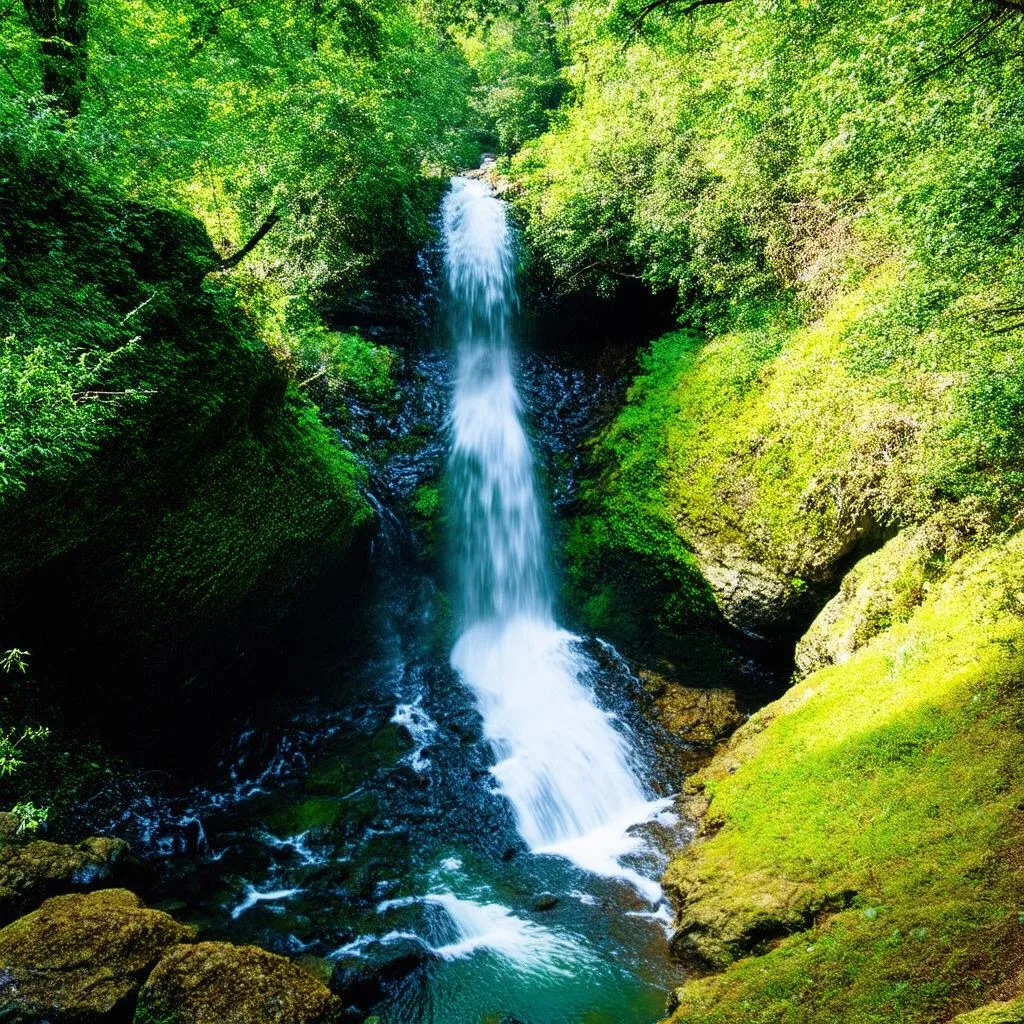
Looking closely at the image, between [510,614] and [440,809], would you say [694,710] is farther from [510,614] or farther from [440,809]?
[440,809]

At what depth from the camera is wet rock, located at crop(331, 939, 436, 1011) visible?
4.88 meters

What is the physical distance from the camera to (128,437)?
17.6ft

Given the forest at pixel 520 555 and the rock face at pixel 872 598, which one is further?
the rock face at pixel 872 598

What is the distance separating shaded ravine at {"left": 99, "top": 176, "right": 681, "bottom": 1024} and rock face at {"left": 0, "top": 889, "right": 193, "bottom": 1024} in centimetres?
160

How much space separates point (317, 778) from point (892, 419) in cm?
873

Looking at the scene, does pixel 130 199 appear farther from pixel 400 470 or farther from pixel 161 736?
pixel 400 470

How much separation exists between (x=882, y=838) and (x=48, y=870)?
6.41 metres

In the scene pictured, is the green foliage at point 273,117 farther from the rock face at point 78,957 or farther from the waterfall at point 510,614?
the rock face at point 78,957

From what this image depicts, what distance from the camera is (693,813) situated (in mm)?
7098

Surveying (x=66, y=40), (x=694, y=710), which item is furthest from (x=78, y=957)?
(x=66, y=40)

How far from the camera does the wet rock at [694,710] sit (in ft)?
28.9

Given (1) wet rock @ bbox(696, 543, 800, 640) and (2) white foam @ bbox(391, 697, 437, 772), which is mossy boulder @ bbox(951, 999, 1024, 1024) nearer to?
(2) white foam @ bbox(391, 697, 437, 772)

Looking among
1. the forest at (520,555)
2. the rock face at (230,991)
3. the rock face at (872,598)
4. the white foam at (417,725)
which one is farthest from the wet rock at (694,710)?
the rock face at (230,991)

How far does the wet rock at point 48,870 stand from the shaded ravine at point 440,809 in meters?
1.03
